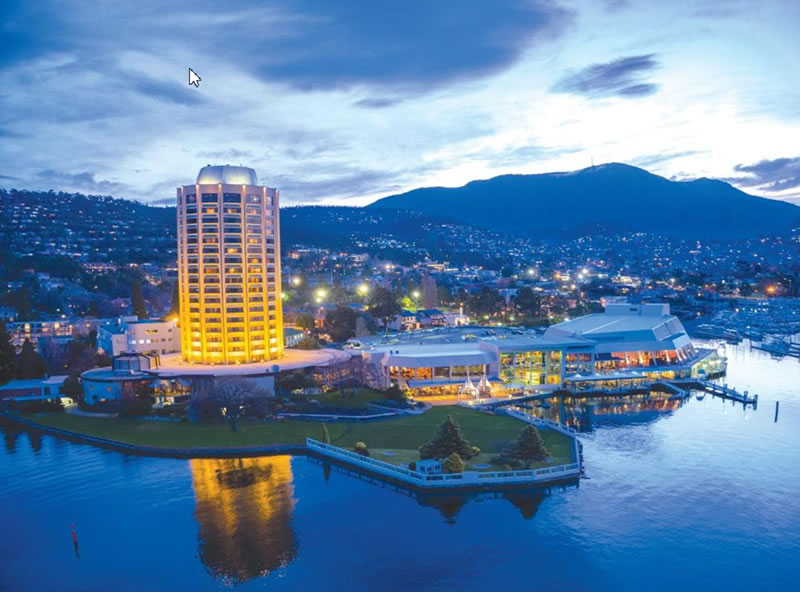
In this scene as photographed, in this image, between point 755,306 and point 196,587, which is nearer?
point 196,587

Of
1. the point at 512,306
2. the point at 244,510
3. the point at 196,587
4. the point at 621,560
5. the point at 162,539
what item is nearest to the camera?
the point at 196,587

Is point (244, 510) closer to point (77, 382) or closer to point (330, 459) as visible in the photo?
point (330, 459)

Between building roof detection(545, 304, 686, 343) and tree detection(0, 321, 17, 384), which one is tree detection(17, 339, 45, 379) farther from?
building roof detection(545, 304, 686, 343)

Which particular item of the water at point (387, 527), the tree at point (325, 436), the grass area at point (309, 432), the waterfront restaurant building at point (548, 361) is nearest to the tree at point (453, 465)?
the water at point (387, 527)

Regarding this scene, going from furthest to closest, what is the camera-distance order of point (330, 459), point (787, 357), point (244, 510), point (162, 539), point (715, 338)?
point (715, 338)
point (787, 357)
point (330, 459)
point (244, 510)
point (162, 539)

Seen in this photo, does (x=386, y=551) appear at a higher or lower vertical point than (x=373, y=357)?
lower

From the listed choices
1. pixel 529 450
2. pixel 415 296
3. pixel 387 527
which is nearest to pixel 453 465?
pixel 529 450

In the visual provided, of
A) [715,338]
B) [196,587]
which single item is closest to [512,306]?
[715,338]

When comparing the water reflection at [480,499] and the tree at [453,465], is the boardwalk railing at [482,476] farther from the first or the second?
the water reflection at [480,499]
